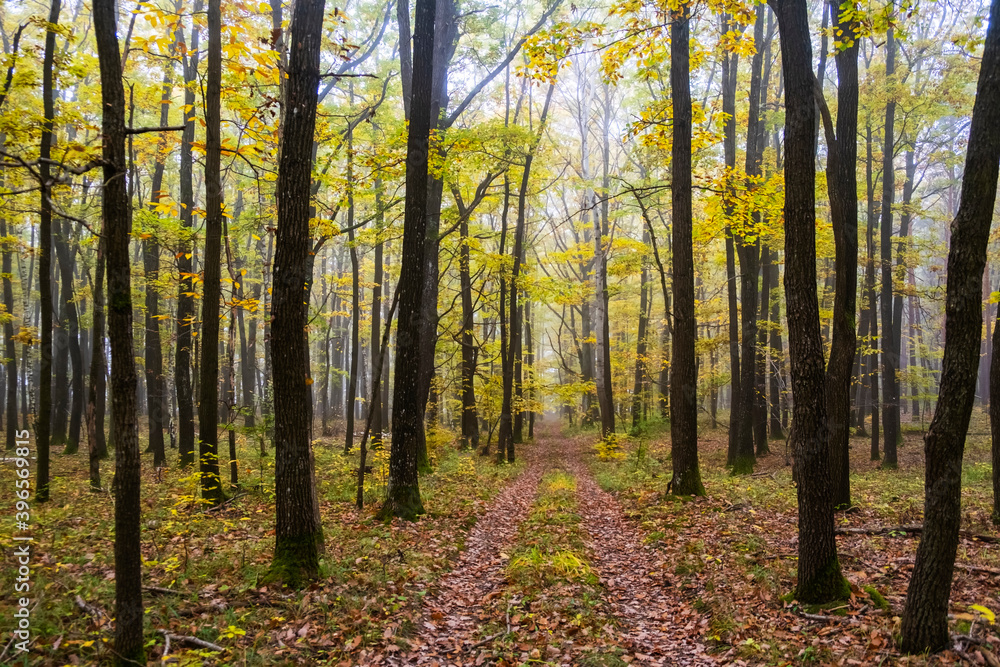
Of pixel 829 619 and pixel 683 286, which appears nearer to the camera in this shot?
pixel 829 619

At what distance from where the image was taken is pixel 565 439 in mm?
29141

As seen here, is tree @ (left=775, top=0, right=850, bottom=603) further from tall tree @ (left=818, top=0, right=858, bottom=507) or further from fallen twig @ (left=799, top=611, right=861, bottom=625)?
tall tree @ (left=818, top=0, right=858, bottom=507)

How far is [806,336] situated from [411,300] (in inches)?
235

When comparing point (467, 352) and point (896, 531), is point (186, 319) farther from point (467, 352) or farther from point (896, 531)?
point (896, 531)

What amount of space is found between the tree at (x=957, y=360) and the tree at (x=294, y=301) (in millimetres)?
6014

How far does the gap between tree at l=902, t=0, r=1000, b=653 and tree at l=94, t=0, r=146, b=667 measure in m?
6.12

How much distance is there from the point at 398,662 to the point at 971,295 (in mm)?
5774

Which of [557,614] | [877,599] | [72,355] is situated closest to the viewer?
[877,599]

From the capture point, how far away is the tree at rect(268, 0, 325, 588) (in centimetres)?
588

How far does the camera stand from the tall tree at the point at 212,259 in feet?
30.0

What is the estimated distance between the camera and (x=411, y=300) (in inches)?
355

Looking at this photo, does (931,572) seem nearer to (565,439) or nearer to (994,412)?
(994,412)

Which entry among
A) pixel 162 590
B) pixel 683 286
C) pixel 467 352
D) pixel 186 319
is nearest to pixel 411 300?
pixel 162 590

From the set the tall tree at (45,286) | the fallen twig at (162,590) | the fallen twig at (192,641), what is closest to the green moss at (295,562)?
the fallen twig at (162,590)
